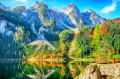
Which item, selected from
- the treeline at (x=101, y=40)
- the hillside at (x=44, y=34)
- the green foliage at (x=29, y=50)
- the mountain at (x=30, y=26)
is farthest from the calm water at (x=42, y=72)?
the mountain at (x=30, y=26)

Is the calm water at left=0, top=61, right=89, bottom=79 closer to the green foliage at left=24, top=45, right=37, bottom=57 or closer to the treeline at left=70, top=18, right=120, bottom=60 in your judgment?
the treeline at left=70, top=18, right=120, bottom=60

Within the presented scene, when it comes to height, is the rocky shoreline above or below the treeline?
Result: below

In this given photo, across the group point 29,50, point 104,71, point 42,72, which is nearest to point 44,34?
point 29,50

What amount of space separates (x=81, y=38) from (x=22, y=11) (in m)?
116

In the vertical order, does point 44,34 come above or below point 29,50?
above

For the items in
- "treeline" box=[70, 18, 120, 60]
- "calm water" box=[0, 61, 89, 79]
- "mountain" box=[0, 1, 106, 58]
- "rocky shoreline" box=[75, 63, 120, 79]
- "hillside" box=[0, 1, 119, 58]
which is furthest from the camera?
"mountain" box=[0, 1, 106, 58]

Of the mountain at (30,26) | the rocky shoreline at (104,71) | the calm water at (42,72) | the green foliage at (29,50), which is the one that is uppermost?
the mountain at (30,26)

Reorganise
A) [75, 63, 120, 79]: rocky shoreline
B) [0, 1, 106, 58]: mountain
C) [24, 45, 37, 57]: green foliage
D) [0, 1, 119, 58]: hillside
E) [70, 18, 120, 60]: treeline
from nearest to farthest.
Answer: [75, 63, 120, 79]: rocky shoreline, [70, 18, 120, 60]: treeline, [0, 1, 119, 58]: hillside, [24, 45, 37, 57]: green foliage, [0, 1, 106, 58]: mountain

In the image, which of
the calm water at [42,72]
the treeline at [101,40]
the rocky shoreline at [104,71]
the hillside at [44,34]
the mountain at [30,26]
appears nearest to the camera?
the rocky shoreline at [104,71]

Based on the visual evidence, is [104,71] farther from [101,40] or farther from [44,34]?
[44,34]

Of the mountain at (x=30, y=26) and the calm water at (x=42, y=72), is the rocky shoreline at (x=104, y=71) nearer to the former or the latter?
the calm water at (x=42, y=72)

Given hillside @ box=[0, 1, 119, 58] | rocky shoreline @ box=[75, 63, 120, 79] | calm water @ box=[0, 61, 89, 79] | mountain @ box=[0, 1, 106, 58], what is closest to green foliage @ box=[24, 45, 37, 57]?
hillside @ box=[0, 1, 119, 58]

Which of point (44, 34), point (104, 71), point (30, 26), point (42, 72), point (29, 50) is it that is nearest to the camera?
point (104, 71)

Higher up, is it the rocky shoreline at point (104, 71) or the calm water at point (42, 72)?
the rocky shoreline at point (104, 71)
